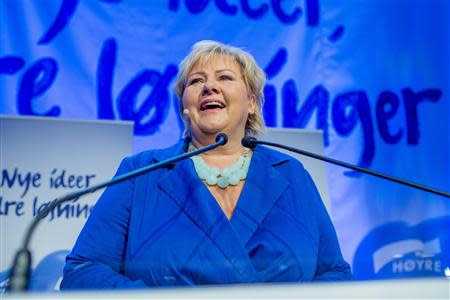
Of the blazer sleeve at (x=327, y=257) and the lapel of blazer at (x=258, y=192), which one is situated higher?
the lapel of blazer at (x=258, y=192)

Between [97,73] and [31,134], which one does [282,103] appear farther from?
[31,134]

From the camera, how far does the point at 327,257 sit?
4.28 feet

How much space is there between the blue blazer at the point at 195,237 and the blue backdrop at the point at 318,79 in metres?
0.89

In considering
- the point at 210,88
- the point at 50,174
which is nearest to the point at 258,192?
the point at 210,88

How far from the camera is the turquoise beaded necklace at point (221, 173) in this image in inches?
54.1

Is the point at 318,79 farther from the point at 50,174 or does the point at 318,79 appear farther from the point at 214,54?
the point at 50,174

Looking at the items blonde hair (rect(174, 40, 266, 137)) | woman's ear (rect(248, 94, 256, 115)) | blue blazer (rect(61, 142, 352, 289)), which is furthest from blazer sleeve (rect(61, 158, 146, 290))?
woman's ear (rect(248, 94, 256, 115))

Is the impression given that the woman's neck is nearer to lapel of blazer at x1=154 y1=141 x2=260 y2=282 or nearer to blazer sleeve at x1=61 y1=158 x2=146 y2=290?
lapel of blazer at x1=154 y1=141 x2=260 y2=282

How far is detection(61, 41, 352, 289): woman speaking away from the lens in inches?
46.7

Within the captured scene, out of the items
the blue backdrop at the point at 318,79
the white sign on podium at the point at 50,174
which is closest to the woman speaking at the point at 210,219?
the white sign on podium at the point at 50,174

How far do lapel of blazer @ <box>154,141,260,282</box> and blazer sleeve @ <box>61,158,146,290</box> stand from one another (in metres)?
0.10

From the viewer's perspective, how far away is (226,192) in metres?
1.37

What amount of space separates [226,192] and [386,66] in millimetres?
1364

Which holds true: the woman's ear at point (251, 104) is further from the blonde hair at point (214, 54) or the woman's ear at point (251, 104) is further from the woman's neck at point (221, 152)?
the woman's neck at point (221, 152)
